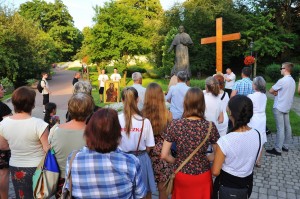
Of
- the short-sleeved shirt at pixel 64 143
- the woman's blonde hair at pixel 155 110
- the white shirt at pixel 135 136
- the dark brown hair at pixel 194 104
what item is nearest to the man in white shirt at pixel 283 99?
the woman's blonde hair at pixel 155 110

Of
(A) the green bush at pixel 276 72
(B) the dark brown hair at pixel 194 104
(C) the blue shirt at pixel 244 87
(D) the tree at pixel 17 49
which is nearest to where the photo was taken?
(B) the dark brown hair at pixel 194 104

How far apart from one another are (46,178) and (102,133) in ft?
3.32

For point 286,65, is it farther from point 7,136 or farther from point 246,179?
point 7,136

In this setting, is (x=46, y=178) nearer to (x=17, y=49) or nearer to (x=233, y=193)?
(x=233, y=193)

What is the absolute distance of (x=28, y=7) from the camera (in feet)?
181

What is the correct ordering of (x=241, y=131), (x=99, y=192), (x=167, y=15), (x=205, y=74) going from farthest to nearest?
(x=205, y=74) → (x=167, y=15) → (x=241, y=131) → (x=99, y=192)

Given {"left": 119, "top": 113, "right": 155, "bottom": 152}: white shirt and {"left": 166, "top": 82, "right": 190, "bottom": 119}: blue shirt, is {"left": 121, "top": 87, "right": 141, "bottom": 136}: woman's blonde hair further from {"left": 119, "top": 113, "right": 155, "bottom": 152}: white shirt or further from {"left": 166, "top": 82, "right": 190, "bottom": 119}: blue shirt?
{"left": 166, "top": 82, "right": 190, "bottom": 119}: blue shirt

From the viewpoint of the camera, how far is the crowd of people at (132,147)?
2047 mm

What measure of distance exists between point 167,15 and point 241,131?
29.9 m

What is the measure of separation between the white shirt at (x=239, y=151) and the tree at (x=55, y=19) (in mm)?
54821

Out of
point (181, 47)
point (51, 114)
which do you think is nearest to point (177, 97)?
point (51, 114)

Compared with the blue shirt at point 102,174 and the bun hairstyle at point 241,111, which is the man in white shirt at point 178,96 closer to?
the bun hairstyle at point 241,111

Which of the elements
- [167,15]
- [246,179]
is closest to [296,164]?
[246,179]

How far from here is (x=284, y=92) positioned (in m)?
6.28
